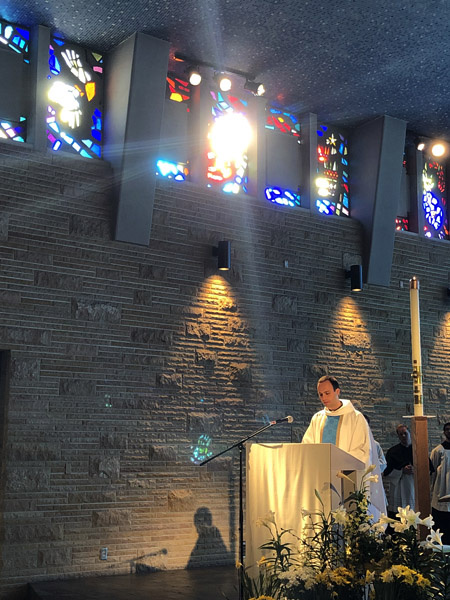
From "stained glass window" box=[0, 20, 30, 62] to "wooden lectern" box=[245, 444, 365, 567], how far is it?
186 inches

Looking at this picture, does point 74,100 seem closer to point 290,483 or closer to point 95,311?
point 95,311

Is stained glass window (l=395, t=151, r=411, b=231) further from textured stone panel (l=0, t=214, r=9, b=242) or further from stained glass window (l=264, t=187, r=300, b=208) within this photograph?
textured stone panel (l=0, t=214, r=9, b=242)

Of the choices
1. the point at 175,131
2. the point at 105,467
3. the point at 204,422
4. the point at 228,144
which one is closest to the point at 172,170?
the point at 175,131

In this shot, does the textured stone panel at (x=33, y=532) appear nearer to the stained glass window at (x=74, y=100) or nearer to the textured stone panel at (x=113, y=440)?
the textured stone panel at (x=113, y=440)

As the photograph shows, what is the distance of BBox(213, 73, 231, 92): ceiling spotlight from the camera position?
7.81 m

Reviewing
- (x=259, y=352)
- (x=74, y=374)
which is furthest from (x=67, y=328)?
(x=259, y=352)

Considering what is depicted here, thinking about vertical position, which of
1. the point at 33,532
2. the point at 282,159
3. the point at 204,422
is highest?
the point at 282,159

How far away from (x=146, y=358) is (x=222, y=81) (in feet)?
9.60

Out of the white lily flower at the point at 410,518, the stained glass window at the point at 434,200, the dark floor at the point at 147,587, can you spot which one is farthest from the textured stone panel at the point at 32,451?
the stained glass window at the point at 434,200

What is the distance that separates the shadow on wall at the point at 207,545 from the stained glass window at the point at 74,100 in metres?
3.69

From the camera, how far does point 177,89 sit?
819 cm

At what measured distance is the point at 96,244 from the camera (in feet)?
23.7

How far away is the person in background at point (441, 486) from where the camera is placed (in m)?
7.53

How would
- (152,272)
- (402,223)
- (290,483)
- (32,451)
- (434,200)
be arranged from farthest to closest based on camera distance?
1. (434,200)
2. (402,223)
3. (152,272)
4. (32,451)
5. (290,483)
